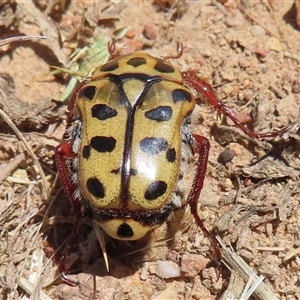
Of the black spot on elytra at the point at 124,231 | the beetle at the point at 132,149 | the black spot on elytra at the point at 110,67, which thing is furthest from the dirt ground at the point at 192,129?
the black spot on elytra at the point at 110,67

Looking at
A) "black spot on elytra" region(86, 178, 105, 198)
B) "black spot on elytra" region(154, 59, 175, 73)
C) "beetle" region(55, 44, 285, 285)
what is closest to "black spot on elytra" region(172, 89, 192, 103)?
"beetle" region(55, 44, 285, 285)

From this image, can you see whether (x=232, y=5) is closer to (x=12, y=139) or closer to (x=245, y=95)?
(x=245, y=95)

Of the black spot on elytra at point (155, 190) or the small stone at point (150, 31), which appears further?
the small stone at point (150, 31)

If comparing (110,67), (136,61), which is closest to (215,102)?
(136,61)

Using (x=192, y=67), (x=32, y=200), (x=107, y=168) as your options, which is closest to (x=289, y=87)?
(x=192, y=67)

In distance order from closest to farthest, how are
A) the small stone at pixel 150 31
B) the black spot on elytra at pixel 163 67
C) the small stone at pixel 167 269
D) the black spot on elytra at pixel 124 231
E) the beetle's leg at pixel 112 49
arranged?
1. the black spot on elytra at pixel 124 231
2. the black spot on elytra at pixel 163 67
3. the small stone at pixel 167 269
4. the beetle's leg at pixel 112 49
5. the small stone at pixel 150 31

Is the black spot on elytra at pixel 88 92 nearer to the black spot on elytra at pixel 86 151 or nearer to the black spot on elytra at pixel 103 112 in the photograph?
the black spot on elytra at pixel 103 112

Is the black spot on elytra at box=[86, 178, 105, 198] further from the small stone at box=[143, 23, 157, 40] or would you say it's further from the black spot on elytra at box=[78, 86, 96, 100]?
the small stone at box=[143, 23, 157, 40]

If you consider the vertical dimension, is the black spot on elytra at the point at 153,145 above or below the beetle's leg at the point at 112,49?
above
